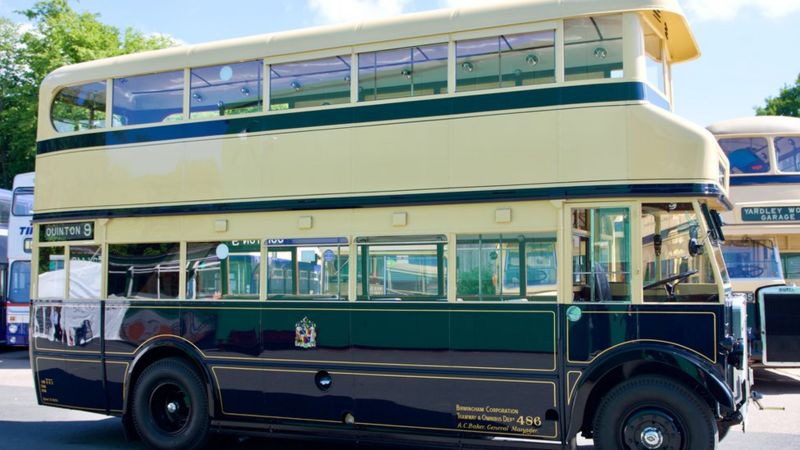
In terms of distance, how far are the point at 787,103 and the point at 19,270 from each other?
34411mm

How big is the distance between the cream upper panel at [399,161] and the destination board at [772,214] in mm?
7033

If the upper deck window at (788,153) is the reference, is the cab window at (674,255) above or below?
below

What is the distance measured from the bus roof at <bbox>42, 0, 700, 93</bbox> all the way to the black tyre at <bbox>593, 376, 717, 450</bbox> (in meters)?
3.26

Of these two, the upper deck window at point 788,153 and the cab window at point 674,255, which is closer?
the cab window at point 674,255

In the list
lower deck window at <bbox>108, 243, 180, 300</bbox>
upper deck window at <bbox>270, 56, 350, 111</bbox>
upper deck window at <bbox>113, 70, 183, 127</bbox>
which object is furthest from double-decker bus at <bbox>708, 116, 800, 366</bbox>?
upper deck window at <bbox>113, 70, 183, 127</bbox>

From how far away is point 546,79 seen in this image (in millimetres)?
7387

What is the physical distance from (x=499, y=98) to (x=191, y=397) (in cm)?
457

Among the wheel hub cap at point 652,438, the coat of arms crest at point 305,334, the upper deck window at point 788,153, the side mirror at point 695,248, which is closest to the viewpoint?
the wheel hub cap at point 652,438

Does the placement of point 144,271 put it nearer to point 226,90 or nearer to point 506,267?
point 226,90

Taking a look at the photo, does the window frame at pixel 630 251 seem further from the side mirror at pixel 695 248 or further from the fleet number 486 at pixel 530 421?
the fleet number 486 at pixel 530 421

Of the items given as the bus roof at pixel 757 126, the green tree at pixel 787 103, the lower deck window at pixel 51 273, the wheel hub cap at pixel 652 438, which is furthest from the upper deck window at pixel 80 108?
the green tree at pixel 787 103

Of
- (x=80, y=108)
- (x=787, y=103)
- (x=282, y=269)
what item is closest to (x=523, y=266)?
(x=282, y=269)

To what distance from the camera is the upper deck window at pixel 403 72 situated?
308 inches

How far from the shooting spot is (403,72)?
7.94 meters
